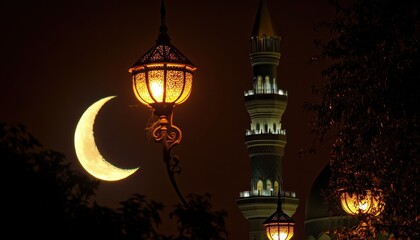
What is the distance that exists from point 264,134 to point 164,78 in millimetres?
67648

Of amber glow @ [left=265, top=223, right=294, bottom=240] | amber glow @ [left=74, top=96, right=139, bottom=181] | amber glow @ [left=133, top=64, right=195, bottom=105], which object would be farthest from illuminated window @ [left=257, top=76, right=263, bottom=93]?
amber glow @ [left=133, top=64, right=195, bottom=105]

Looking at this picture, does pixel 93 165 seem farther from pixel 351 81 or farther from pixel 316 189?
pixel 316 189

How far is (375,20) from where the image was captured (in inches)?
569

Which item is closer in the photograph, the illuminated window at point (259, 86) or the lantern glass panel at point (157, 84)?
the lantern glass panel at point (157, 84)

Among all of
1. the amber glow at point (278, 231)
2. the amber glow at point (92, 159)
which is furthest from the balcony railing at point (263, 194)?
the amber glow at point (92, 159)

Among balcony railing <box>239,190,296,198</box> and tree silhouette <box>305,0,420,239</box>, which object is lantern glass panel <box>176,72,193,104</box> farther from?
balcony railing <box>239,190,296,198</box>

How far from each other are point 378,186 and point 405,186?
43 centimetres

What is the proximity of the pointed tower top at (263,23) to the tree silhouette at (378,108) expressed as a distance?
222 feet

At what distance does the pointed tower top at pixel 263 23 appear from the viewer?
82688 mm

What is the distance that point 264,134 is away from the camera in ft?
258

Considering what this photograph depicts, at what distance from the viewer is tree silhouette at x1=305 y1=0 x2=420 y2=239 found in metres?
13.6

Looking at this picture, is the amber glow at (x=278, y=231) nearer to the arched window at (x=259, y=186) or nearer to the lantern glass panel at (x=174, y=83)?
the lantern glass panel at (x=174, y=83)

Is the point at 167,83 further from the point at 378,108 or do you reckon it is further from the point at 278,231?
the point at 278,231

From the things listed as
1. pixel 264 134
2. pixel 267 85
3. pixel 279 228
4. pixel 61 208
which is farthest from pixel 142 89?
pixel 267 85
